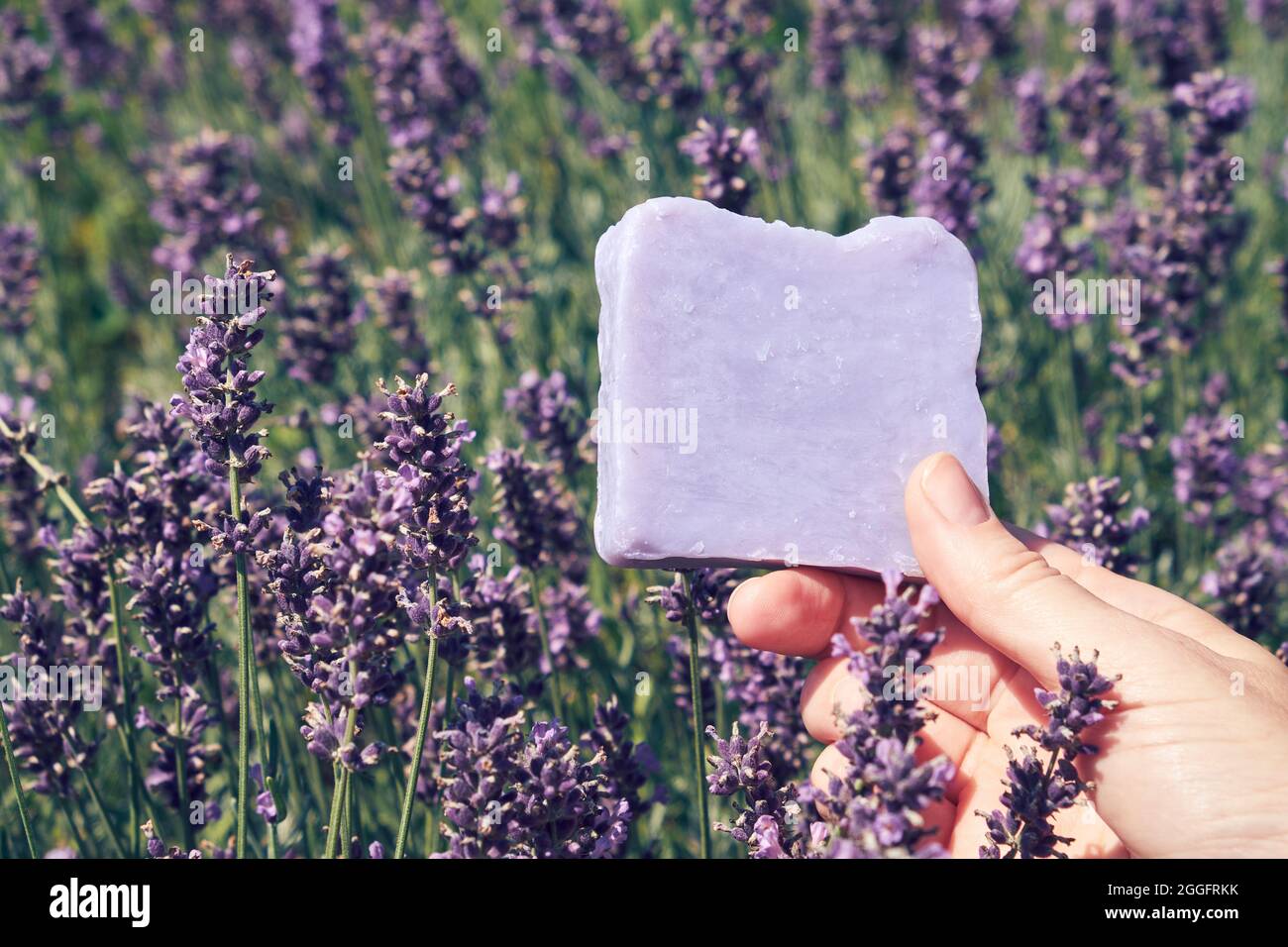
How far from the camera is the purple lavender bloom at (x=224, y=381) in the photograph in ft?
5.94

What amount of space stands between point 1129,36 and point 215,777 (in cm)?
414

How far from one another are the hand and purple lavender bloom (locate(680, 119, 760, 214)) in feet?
3.47

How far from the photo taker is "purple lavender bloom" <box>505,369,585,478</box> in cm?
274

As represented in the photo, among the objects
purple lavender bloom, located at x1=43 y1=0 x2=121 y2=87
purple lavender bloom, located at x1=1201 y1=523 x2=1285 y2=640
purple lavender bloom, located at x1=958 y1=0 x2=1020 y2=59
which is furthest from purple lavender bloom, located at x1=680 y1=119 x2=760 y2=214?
purple lavender bloom, located at x1=43 y1=0 x2=121 y2=87

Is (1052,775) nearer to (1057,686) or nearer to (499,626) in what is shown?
(1057,686)

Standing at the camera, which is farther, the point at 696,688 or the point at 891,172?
the point at 891,172

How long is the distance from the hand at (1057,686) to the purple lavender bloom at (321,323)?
63.4 inches

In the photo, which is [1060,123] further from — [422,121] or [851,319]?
[851,319]

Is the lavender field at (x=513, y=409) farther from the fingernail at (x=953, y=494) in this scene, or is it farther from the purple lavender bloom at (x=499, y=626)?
the fingernail at (x=953, y=494)

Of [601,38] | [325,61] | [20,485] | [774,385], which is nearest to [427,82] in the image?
[325,61]

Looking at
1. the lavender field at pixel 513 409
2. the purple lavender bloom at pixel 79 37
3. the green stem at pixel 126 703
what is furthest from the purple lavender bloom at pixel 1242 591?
the purple lavender bloom at pixel 79 37

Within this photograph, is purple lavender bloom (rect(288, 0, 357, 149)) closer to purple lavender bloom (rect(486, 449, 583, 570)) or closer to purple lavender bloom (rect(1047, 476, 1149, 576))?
purple lavender bloom (rect(486, 449, 583, 570))

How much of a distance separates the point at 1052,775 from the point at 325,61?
12.3 feet

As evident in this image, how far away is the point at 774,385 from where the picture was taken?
2.13m
